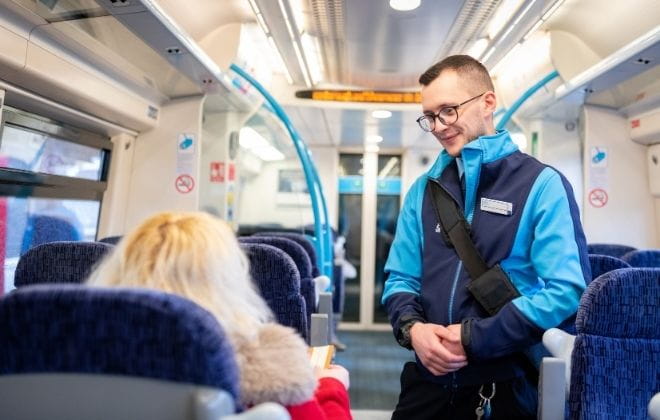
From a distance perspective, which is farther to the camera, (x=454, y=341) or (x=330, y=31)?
(x=330, y=31)

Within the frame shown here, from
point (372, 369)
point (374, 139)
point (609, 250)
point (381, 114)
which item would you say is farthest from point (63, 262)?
point (374, 139)

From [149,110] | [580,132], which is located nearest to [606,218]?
[580,132]

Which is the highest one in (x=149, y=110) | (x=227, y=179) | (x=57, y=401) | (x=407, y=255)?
(x=149, y=110)

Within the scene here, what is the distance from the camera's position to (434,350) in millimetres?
1358

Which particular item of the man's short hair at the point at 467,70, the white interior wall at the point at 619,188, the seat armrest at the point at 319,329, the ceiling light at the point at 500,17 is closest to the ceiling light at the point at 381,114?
the ceiling light at the point at 500,17

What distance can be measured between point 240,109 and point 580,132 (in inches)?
134

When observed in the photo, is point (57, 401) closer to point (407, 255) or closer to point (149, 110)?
point (407, 255)

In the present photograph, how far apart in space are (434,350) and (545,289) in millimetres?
348

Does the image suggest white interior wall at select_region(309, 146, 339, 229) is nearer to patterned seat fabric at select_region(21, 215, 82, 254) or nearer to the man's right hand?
patterned seat fabric at select_region(21, 215, 82, 254)

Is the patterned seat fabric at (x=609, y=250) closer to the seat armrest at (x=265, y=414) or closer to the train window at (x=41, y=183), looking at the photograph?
the seat armrest at (x=265, y=414)

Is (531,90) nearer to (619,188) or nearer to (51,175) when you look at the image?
(619,188)

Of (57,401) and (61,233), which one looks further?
(61,233)

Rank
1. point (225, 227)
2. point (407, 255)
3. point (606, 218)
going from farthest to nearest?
point (606, 218) → point (407, 255) → point (225, 227)

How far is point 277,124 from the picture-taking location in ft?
19.1
